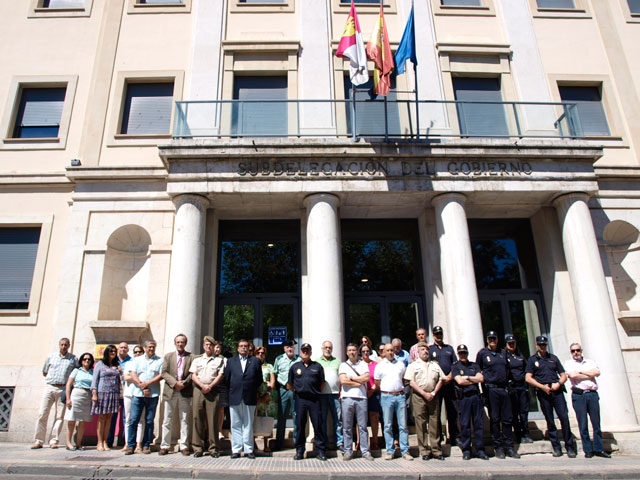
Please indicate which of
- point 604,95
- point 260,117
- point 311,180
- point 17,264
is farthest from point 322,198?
point 604,95

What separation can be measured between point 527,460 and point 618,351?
165 inches

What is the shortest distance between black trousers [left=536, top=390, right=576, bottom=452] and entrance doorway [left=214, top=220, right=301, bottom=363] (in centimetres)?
566

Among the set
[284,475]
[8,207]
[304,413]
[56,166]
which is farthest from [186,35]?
[284,475]

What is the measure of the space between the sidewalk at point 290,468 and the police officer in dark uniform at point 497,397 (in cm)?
38

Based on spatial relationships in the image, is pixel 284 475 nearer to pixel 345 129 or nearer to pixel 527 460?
pixel 527 460

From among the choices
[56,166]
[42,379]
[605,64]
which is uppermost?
[605,64]

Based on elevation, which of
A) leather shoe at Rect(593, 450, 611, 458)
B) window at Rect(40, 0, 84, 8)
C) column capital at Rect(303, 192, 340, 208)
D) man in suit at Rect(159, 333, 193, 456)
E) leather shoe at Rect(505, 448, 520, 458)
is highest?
window at Rect(40, 0, 84, 8)

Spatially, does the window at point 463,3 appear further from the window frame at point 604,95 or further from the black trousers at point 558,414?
the black trousers at point 558,414

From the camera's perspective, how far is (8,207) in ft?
38.9

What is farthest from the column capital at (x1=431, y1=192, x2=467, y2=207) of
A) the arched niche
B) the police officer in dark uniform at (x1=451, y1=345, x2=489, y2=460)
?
the arched niche

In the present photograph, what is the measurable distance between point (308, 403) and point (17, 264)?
8.57m

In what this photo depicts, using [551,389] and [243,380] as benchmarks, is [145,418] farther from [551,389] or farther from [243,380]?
[551,389]

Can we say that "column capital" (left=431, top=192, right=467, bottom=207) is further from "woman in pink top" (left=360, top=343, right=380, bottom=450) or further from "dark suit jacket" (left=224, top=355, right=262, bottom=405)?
"dark suit jacket" (left=224, top=355, right=262, bottom=405)

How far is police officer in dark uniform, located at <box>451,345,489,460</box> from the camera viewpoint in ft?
24.8
